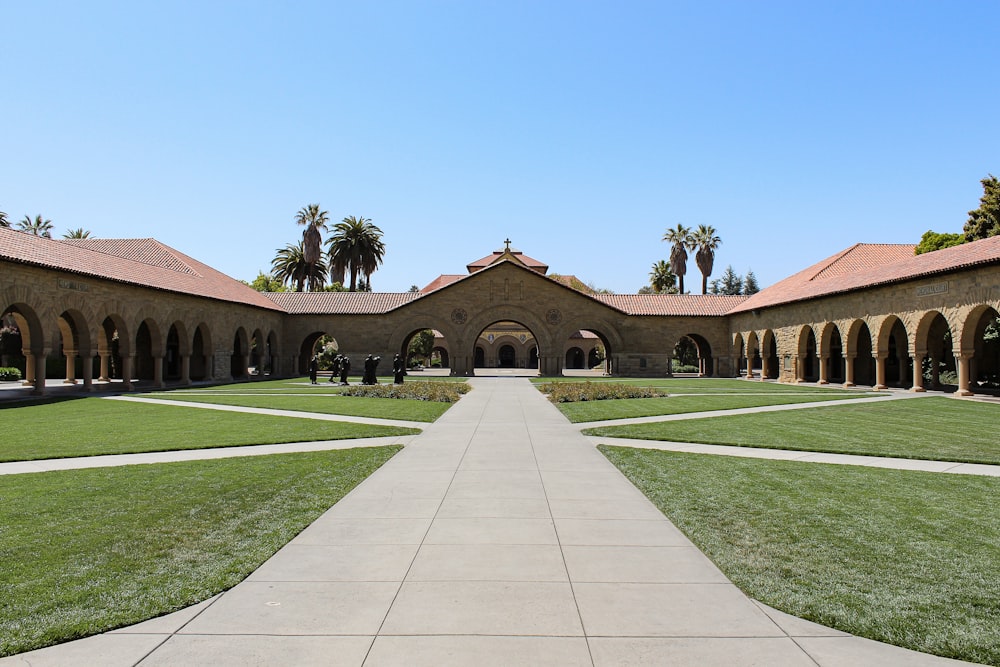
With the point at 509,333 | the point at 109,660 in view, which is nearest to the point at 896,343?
the point at 109,660

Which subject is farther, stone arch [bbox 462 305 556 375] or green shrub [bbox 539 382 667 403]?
stone arch [bbox 462 305 556 375]

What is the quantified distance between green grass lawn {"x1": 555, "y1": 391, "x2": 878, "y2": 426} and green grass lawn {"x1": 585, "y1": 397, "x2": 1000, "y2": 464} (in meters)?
1.89

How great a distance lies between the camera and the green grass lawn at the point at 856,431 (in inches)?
463

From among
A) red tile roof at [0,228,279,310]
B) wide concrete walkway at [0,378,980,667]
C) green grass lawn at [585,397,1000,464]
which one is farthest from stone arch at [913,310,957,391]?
red tile roof at [0,228,279,310]

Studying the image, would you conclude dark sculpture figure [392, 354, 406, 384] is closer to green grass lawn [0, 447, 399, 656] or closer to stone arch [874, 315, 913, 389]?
stone arch [874, 315, 913, 389]

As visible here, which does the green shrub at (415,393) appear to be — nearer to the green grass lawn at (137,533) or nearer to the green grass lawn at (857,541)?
the green grass lawn at (137,533)

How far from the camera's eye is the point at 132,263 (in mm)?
33219

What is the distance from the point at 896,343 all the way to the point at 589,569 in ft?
124

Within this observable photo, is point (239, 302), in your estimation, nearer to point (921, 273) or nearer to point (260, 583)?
point (921, 273)

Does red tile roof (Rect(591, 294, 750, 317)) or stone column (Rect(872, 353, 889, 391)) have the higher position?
red tile roof (Rect(591, 294, 750, 317))

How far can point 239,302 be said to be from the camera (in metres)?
40.0

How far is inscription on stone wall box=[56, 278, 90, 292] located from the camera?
25794 mm

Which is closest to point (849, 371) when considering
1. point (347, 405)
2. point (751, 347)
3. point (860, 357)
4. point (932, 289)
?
point (860, 357)

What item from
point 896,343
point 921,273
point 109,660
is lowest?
point 109,660
